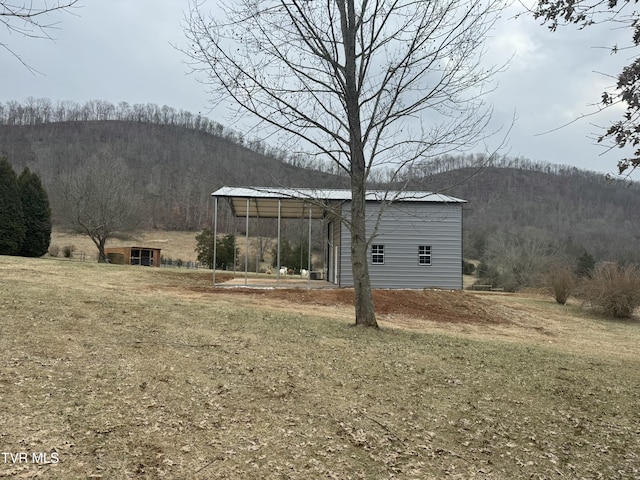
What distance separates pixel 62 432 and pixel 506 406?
4.07 meters

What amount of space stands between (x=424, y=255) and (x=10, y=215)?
72.2ft

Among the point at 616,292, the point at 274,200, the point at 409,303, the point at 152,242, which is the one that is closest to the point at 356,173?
the point at 409,303

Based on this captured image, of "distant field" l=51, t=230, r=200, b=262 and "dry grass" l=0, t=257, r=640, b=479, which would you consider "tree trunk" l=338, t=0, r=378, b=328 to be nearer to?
"dry grass" l=0, t=257, r=640, b=479

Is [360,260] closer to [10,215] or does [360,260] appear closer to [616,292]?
[616,292]

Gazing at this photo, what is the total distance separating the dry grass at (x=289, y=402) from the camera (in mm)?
3568

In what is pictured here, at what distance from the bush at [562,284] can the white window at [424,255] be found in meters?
5.84

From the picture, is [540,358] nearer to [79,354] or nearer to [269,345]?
[269,345]

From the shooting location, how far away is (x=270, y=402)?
4.65 m

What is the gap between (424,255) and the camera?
64.5ft

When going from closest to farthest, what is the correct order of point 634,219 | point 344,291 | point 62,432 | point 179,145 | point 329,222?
point 62,432, point 344,291, point 329,222, point 634,219, point 179,145

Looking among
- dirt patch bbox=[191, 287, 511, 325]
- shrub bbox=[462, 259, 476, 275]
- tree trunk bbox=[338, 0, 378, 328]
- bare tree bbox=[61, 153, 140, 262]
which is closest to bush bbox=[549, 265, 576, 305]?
dirt patch bbox=[191, 287, 511, 325]

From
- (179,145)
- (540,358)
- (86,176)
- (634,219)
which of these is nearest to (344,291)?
(540,358)

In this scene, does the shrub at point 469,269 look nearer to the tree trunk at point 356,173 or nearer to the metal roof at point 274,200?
the metal roof at point 274,200

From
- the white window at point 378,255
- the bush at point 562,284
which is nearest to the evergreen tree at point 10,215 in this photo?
the white window at point 378,255
